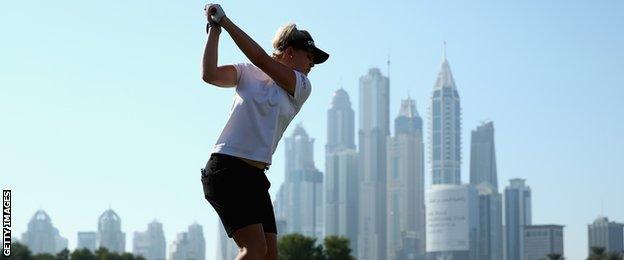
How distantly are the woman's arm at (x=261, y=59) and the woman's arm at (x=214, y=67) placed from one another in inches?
3.2

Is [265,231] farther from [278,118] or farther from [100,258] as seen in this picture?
[100,258]

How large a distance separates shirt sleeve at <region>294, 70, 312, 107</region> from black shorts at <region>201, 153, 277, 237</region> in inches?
22.6

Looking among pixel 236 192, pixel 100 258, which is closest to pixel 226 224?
pixel 236 192

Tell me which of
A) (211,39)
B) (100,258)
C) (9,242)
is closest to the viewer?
(211,39)

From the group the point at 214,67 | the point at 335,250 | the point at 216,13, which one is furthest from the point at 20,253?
the point at 216,13

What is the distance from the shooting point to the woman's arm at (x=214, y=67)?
8125 mm

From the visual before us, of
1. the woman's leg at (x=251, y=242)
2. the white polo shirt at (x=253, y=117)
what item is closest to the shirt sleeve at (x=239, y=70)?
the white polo shirt at (x=253, y=117)

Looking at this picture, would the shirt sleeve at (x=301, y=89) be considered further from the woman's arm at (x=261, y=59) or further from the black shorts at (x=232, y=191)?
the black shorts at (x=232, y=191)

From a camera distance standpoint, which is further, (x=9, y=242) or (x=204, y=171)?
(x=9, y=242)

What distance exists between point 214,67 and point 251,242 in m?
1.04

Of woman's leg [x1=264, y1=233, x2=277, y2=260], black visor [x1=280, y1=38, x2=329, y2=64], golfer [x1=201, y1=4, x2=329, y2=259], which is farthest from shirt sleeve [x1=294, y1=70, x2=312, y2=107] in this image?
woman's leg [x1=264, y1=233, x2=277, y2=260]

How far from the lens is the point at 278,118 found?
8461 mm

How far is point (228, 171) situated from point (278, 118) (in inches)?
18.4

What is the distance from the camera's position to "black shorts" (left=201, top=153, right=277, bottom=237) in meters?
8.24
